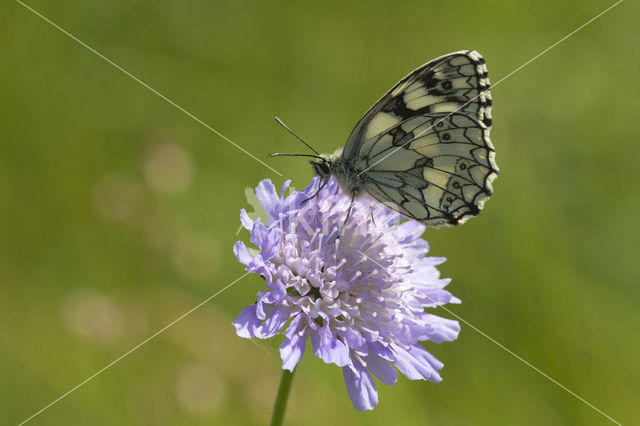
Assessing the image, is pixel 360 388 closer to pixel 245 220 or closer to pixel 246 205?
pixel 245 220

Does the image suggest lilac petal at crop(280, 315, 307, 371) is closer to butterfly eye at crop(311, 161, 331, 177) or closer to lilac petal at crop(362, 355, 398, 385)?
lilac petal at crop(362, 355, 398, 385)

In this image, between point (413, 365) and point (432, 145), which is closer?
point (413, 365)

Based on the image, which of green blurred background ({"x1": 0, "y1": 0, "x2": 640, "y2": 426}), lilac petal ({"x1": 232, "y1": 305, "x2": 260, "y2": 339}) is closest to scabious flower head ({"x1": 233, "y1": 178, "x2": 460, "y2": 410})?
lilac petal ({"x1": 232, "y1": 305, "x2": 260, "y2": 339})

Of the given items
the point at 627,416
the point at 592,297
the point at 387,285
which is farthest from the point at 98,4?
the point at 627,416

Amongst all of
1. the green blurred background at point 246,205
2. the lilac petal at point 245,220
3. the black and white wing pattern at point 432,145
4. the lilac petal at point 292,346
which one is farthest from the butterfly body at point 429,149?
the green blurred background at point 246,205

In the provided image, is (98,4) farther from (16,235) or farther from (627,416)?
(627,416)

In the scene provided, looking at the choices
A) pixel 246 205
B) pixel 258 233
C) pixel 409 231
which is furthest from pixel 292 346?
pixel 246 205
